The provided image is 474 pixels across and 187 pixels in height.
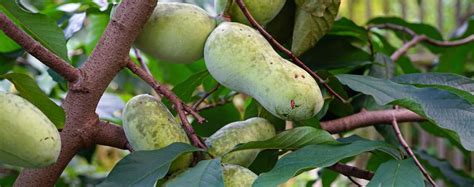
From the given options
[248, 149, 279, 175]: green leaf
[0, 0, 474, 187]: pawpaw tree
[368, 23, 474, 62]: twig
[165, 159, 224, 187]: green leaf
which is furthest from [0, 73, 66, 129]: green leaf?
[368, 23, 474, 62]: twig

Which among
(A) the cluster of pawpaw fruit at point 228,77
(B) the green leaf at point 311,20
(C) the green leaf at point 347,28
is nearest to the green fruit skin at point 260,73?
(A) the cluster of pawpaw fruit at point 228,77

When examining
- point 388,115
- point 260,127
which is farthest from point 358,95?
point 260,127

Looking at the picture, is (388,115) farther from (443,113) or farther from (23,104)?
(23,104)

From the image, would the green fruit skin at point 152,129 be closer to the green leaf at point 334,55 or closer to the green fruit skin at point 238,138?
the green fruit skin at point 238,138

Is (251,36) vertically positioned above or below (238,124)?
above

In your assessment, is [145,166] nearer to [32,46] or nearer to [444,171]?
[32,46]

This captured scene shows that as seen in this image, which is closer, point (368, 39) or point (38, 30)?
point (38, 30)

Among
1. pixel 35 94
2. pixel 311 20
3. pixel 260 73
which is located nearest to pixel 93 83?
pixel 35 94
